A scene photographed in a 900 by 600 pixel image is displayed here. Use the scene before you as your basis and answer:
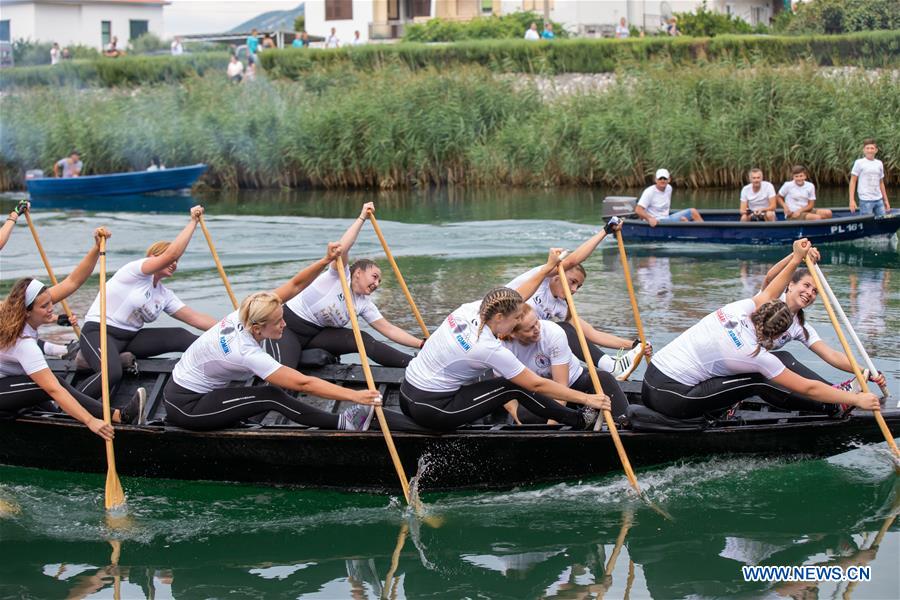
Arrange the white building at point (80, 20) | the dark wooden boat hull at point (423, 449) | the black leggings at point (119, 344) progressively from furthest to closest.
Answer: the white building at point (80, 20), the black leggings at point (119, 344), the dark wooden boat hull at point (423, 449)

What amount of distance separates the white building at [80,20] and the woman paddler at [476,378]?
46.5 m

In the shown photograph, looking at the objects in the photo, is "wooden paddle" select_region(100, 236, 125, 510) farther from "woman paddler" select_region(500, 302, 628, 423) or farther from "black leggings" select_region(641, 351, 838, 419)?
"black leggings" select_region(641, 351, 838, 419)

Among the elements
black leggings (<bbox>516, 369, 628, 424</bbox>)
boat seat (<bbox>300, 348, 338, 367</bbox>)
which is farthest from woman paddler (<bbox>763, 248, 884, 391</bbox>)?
boat seat (<bbox>300, 348, 338, 367</bbox>)

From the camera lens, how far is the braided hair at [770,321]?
26.0 feet

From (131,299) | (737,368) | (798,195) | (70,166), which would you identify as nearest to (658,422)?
(737,368)

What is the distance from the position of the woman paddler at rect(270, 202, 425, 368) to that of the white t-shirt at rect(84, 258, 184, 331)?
1092 millimetres

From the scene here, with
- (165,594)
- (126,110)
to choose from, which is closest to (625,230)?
(165,594)

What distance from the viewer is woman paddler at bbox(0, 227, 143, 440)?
8641mm

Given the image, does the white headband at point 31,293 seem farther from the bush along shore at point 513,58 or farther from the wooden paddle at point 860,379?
the bush along shore at point 513,58

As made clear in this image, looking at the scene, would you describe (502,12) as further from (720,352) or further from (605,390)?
(720,352)

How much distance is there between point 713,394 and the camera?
28.2 ft

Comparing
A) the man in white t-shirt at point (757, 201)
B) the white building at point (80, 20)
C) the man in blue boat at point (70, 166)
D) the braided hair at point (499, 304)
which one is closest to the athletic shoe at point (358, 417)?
the braided hair at point (499, 304)

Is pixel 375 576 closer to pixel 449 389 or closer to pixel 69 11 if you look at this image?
pixel 449 389

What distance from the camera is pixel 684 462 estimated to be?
9.00 meters
